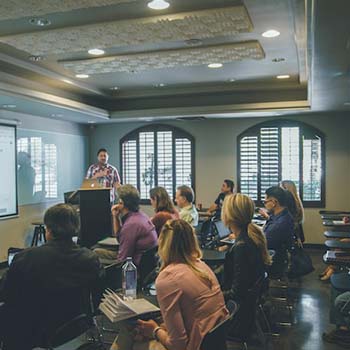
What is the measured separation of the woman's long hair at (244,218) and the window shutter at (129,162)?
5930 millimetres

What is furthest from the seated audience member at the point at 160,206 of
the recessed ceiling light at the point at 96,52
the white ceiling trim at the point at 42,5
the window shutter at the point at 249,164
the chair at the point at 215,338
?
the window shutter at the point at 249,164

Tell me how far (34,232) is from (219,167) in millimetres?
3648

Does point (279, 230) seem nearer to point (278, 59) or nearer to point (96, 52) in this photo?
point (278, 59)

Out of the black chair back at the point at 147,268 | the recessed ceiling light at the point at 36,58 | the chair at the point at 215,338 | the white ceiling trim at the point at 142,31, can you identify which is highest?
the recessed ceiling light at the point at 36,58

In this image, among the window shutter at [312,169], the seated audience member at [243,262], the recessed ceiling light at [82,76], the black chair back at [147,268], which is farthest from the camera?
the window shutter at [312,169]

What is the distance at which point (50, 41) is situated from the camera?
403 centimetres

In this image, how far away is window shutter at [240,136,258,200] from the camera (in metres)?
8.23

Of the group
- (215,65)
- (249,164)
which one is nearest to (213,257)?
(215,65)

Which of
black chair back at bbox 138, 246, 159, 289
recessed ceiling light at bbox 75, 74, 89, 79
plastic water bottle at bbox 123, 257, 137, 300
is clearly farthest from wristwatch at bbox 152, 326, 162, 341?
recessed ceiling light at bbox 75, 74, 89, 79

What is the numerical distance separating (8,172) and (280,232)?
4.47 m

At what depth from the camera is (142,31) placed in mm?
3729

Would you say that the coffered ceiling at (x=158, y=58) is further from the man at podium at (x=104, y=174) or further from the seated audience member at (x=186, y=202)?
the seated audience member at (x=186, y=202)

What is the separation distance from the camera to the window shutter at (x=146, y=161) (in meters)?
8.86

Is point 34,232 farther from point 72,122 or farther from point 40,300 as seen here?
point 40,300
